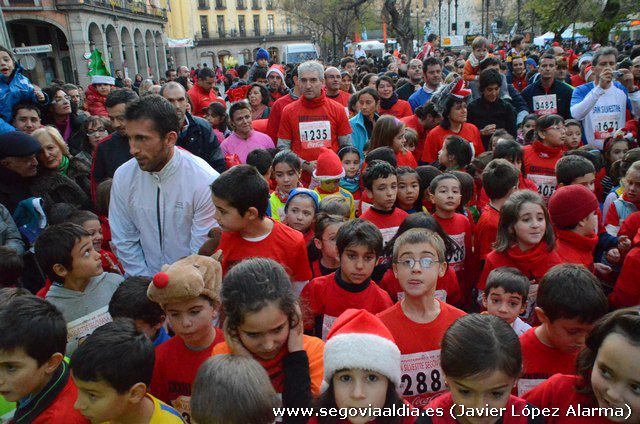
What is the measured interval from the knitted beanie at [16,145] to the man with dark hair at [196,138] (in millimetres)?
1300

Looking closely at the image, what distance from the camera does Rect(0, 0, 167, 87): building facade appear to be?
3088 cm

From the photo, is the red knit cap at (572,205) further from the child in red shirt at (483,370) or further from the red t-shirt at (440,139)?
the red t-shirt at (440,139)

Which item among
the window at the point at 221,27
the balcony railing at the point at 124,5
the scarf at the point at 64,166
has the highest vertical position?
the window at the point at 221,27

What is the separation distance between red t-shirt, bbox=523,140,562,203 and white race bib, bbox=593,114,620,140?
1.66 meters

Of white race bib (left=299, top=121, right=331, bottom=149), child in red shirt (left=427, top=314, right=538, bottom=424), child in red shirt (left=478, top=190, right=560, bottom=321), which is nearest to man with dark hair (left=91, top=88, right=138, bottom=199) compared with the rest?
white race bib (left=299, top=121, right=331, bottom=149)

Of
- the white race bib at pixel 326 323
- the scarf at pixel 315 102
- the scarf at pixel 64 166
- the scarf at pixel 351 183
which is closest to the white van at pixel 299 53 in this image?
the scarf at pixel 315 102

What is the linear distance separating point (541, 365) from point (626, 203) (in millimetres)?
2331

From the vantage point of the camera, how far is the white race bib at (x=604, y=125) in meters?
6.43

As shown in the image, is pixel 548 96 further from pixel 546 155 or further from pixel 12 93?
pixel 12 93

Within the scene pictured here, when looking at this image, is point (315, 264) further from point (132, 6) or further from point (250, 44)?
point (250, 44)

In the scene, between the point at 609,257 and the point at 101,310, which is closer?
the point at 101,310

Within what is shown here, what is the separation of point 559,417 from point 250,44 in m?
77.5

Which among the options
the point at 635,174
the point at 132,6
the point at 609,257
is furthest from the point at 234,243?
the point at 132,6

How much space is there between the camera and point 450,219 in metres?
4.16
